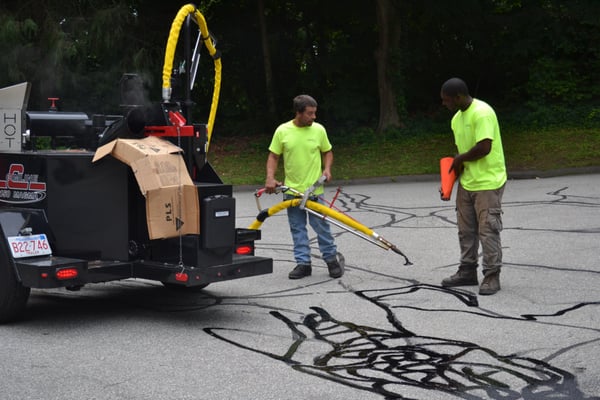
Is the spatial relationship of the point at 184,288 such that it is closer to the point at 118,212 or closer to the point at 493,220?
the point at 118,212

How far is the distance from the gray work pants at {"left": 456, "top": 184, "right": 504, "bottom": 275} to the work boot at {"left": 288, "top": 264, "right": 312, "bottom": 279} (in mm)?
1493

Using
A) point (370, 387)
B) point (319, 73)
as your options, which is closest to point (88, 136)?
point (370, 387)

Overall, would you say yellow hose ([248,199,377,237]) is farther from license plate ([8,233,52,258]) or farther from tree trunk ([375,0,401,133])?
tree trunk ([375,0,401,133])

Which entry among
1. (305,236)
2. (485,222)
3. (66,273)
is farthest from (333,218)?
(66,273)

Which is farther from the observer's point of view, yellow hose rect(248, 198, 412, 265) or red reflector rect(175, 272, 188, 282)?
yellow hose rect(248, 198, 412, 265)

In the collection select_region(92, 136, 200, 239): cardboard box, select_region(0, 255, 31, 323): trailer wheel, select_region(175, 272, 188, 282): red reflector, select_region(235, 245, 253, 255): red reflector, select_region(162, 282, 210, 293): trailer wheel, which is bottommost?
select_region(162, 282, 210, 293): trailer wheel

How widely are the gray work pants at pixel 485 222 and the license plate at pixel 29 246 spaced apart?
360 cm

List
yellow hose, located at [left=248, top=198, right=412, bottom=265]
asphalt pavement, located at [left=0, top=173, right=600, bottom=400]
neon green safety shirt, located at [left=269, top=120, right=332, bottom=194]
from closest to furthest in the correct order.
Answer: asphalt pavement, located at [left=0, top=173, right=600, bottom=400], yellow hose, located at [left=248, top=198, right=412, bottom=265], neon green safety shirt, located at [left=269, top=120, right=332, bottom=194]

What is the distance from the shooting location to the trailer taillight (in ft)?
25.0

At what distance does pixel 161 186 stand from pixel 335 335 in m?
1.63

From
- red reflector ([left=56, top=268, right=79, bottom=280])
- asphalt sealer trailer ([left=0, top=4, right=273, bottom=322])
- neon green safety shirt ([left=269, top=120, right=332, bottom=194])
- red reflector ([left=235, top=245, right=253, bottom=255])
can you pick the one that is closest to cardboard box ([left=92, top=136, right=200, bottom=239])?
asphalt sealer trailer ([left=0, top=4, right=273, bottom=322])

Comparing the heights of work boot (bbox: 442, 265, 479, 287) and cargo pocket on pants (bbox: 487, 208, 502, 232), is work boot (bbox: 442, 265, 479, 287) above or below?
below

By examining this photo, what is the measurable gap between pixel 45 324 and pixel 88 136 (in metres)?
1.73

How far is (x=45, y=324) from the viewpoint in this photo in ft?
22.9
